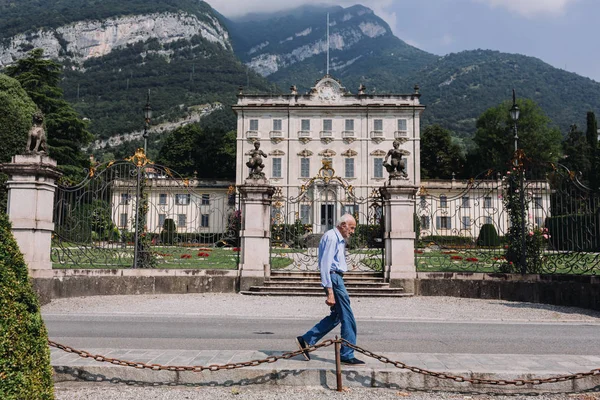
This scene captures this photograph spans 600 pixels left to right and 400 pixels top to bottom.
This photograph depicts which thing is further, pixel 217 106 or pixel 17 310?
pixel 217 106

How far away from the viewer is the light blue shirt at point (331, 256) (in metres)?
5.46

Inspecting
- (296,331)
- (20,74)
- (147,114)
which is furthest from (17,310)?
(20,74)

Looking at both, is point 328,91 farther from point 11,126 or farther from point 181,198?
point 181,198

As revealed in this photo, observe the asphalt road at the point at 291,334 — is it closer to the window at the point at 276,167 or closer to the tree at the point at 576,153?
the window at the point at 276,167

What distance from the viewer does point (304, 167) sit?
169 feet

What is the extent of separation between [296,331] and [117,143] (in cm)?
11403

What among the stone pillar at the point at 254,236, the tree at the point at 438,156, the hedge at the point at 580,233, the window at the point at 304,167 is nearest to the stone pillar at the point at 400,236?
the stone pillar at the point at 254,236

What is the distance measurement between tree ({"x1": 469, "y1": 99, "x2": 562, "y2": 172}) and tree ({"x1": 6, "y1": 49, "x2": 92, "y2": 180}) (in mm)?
43596

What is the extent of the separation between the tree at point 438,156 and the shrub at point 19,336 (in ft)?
203

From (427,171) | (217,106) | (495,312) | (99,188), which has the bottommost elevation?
(495,312)

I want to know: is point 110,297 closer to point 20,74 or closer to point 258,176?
point 258,176

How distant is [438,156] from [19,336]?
Answer: 6318 cm

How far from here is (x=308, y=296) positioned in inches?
492

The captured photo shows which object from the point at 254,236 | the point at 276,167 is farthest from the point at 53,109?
the point at 254,236
